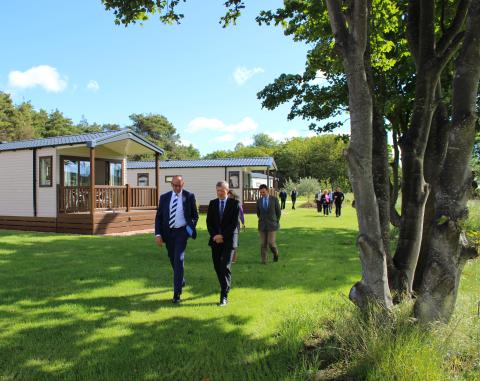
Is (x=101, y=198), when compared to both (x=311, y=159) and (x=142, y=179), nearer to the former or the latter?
(x=142, y=179)

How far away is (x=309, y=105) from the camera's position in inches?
534

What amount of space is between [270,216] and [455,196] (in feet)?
19.6

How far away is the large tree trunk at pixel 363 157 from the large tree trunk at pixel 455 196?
1.47 feet

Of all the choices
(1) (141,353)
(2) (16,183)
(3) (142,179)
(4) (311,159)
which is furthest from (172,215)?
(4) (311,159)

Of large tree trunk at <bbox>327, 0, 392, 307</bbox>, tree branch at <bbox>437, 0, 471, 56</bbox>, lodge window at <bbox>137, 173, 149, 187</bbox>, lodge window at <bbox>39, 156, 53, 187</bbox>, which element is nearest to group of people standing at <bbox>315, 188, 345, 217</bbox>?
lodge window at <bbox>137, 173, 149, 187</bbox>

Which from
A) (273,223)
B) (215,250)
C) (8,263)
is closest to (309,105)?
(273,223)

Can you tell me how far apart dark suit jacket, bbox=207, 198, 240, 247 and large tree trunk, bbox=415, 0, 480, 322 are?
3.08 m

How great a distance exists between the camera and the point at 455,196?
3.59 meters

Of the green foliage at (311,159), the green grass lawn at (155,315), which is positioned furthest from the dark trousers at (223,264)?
the green foliage at (311,159)

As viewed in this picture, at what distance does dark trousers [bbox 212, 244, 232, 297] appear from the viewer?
19.7ft

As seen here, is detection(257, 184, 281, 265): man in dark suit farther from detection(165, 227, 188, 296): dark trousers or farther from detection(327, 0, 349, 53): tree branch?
detection(327, 0, 349, 53): tree branch

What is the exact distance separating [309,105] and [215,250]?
339 inches

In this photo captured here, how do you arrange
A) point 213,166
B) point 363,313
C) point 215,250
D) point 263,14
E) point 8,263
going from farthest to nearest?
point 213,166 → point 8,263 → point 263,14 → point 215,250 → point 363,313

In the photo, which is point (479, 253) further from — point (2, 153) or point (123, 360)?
point (2, 153)
